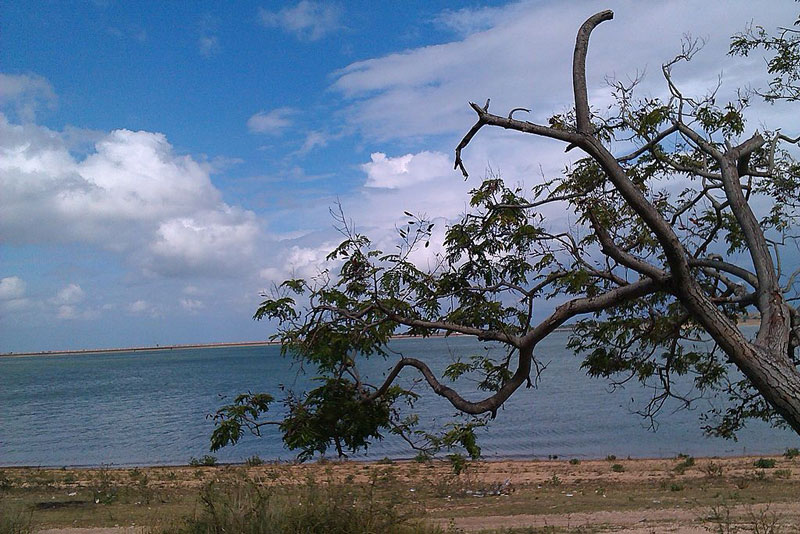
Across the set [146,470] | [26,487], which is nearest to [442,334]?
[26,487]

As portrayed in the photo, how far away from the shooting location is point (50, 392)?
76812 mm

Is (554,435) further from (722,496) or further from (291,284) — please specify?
(291,284)

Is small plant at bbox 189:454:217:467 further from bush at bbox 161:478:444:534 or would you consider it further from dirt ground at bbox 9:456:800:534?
bush at bbox 161:478:444:534

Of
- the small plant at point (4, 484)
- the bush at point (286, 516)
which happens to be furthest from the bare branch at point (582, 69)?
the small plant at point (4, 484)

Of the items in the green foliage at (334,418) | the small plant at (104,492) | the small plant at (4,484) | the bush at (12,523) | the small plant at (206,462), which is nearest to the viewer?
the green foliage at (334,418)

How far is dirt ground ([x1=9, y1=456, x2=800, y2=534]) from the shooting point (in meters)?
11.7

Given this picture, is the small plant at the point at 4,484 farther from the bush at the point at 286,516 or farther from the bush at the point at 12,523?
the bush at the point at 286,516

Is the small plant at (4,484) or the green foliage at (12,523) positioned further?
the small plant at (4,484)

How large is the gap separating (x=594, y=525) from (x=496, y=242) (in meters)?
6.74

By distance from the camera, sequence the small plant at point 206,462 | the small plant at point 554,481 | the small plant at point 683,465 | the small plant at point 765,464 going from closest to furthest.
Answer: the small plant at point 554,481, the small plant at point 765,464, the small plant at point 683,465, the small plant at point 206,462

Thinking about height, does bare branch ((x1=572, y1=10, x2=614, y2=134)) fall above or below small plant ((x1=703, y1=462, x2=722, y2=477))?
above

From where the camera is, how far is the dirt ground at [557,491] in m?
11.7

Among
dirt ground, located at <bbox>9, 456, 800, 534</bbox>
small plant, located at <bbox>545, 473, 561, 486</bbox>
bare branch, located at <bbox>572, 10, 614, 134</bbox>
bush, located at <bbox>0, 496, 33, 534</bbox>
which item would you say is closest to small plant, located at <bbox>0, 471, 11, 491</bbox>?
dirt ground, located at <bbox>9, 456, 800, 534</bbox>

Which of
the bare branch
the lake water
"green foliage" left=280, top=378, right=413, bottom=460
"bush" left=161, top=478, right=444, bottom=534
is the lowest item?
the lake water
